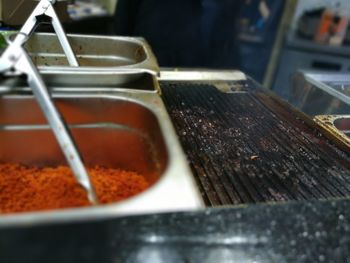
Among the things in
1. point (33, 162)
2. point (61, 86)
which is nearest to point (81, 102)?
point (61, 86)

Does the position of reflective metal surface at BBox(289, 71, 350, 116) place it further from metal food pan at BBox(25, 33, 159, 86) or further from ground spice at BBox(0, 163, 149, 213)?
ground spice at BBox(0, 163, 149, 213)

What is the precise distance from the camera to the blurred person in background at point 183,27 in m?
2.52

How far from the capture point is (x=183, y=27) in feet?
8.52

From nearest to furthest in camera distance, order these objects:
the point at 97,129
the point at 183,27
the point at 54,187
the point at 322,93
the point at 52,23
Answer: the point at 54,187
the point at 97,129
the point at 52,23
the point at 322,93
the point at 183,27

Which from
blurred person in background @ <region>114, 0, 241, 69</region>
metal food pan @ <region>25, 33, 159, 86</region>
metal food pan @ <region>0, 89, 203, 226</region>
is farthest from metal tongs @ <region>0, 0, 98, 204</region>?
blurred person in background @ <region>114, 0, 241, 69</region>

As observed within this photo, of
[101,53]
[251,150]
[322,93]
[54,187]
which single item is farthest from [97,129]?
[322,93]

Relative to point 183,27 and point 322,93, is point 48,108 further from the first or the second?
point 183,27

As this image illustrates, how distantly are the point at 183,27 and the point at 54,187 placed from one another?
2.05m

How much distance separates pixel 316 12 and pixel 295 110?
105 inches

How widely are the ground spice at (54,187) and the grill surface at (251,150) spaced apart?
225mm

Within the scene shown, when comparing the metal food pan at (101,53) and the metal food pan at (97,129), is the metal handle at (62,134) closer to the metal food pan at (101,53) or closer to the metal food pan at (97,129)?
the metal food pan at (97,129)

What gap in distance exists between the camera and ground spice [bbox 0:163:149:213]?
0.80 m

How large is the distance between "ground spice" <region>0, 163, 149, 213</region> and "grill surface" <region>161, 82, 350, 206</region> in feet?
0.74

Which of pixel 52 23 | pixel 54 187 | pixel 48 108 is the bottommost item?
pixel 54 187
